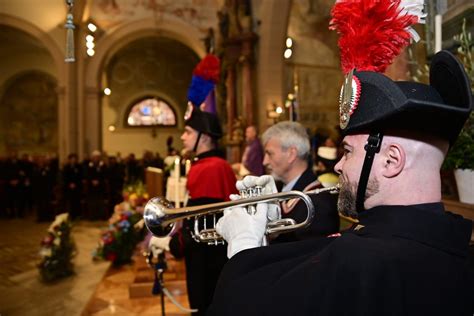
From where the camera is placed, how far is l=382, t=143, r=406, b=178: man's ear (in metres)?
1.38

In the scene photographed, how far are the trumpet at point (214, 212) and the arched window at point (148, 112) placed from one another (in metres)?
23.2

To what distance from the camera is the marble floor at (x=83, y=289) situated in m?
3.72

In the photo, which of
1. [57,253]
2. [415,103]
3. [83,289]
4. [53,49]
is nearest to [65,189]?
[53,49]

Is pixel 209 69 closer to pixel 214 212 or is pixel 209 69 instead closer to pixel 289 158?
pixel 289 158

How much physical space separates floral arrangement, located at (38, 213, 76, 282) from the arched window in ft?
62.9

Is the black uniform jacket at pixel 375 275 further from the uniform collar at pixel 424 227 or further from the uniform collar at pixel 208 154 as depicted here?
the uniform collar at pixel 208 154

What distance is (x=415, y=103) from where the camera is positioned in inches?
51.8

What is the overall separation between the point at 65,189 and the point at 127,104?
11612mm

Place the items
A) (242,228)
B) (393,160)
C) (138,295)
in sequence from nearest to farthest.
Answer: (393,160)
(242,228)
(138,295)

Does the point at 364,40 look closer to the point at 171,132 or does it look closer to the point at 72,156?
the point at 72,156

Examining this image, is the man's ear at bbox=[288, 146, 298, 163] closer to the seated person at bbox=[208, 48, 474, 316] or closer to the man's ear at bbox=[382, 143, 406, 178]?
the seated person at bbox=[208, 48, 474, 316]

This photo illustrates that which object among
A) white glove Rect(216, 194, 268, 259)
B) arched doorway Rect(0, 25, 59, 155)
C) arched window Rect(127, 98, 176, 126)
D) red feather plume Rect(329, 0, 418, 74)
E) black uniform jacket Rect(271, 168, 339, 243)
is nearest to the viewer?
white glove Rect(216, 194, 268, 259)

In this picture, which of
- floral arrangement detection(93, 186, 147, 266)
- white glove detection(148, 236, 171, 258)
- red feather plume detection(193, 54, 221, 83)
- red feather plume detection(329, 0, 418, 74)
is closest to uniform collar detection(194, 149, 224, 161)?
white glove detection(148, 236, 171, 258)

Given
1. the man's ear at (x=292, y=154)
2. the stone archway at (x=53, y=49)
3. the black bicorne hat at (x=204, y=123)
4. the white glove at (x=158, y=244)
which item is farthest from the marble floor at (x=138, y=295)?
the stone archway at (x=53, y=49)
